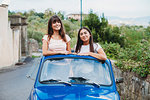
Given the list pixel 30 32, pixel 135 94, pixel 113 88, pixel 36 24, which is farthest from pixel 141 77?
pixel 36 24

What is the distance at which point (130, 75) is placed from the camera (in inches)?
307

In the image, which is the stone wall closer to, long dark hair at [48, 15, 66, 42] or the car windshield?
the car windshield

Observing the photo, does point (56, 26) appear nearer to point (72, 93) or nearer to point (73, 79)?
point (73, 79)

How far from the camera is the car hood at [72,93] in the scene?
160 inches

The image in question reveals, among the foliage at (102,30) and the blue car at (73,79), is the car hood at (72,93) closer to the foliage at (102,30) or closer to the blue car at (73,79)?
the blue car at (73,79)

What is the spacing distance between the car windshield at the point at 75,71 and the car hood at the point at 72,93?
254 millimetres

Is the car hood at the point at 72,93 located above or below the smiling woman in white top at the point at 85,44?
below

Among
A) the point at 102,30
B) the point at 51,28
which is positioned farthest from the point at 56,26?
the point at 102,30

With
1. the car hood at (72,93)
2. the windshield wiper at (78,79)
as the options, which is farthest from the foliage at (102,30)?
the car hood at (72,93)

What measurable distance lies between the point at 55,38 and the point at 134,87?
288 centimetres

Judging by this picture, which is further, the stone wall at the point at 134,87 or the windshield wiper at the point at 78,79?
the stone wall at the point at 134,87

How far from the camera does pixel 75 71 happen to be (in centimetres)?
478

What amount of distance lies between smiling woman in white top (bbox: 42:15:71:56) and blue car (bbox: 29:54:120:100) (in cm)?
62

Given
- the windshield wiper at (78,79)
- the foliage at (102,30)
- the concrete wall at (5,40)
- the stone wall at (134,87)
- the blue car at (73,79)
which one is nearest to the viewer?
the blue car at (73,79)
